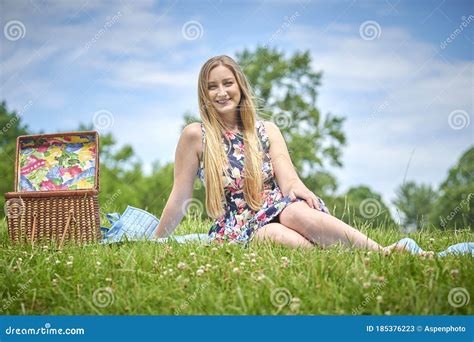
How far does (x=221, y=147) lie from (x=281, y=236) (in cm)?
85

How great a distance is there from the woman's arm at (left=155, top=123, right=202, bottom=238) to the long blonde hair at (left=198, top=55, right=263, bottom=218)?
96 mm

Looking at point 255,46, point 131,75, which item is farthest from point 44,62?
point 255,46

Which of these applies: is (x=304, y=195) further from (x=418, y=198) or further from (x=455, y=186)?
(x=418, y=198)

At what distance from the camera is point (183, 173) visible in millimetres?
3818

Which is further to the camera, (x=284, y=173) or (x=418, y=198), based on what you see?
(x=418, y=198)

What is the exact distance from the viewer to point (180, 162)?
3840 mm

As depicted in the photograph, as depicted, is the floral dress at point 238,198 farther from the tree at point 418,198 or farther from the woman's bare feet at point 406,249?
the tree at point 418,198

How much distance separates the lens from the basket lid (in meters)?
4.04

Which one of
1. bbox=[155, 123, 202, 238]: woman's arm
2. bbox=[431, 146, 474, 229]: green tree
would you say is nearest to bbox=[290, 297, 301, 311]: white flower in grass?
bbox=[155, 123, 202, 238]: woman's arm

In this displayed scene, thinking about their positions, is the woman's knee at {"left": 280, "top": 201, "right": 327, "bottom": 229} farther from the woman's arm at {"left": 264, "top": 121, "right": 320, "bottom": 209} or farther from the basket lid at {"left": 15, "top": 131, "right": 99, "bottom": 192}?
the basket lid at {"left": 15, "top": 131, "right": 99, "bottom": 192}

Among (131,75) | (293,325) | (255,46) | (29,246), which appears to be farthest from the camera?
(255,46)

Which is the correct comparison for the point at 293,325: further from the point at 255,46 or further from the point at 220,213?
the point at 255,46

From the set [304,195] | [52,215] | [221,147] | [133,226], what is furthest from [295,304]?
[52,215]

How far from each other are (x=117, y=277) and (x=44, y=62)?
6059 mm
